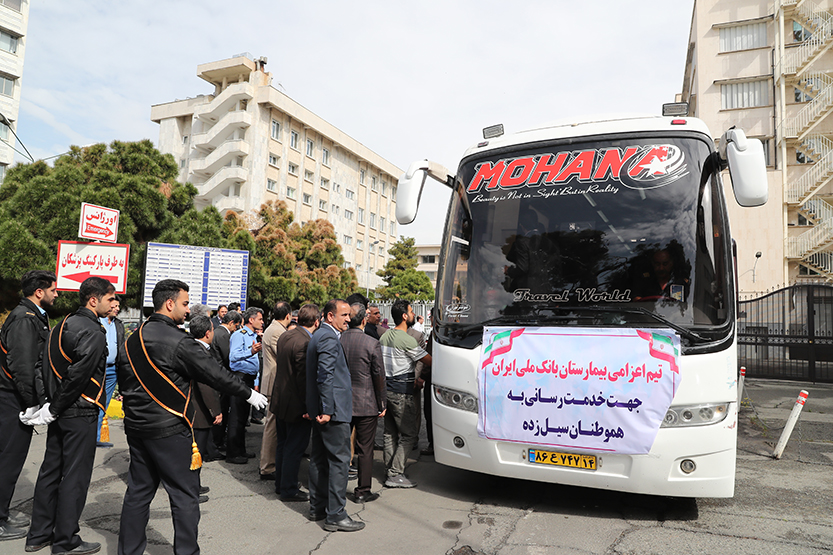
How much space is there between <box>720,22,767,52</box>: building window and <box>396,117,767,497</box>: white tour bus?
29.1 metres

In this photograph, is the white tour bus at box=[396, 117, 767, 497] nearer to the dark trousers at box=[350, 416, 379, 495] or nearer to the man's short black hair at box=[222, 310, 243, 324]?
the dark trousers at box=[350, 416, 379, 495]

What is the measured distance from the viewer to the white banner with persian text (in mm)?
4508

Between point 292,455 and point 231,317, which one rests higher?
point 231,317

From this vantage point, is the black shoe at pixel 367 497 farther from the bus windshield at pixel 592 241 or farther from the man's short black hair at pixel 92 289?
the man's short black hair at pixel 92 289

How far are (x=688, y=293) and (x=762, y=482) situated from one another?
3.15 meters

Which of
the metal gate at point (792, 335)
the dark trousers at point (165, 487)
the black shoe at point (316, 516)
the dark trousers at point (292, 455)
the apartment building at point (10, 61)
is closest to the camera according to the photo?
the dark trousers at point (165, 487)

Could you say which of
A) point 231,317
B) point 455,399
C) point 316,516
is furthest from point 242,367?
point 455,399

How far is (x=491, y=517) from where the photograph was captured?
16.5ft

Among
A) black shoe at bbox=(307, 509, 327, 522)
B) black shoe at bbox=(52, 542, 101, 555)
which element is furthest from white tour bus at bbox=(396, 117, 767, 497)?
black shoe at bbox=(52, 542, 101, 555)

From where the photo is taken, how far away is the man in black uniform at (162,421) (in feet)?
12.3

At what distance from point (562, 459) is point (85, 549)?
3.77 m

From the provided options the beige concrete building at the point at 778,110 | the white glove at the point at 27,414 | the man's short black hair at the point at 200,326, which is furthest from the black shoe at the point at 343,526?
the beige concrete building at the point at 778,110

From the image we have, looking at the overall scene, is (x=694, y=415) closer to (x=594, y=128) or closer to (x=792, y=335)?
(x=594, y=128)

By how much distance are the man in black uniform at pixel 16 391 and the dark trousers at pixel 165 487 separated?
138 cm
